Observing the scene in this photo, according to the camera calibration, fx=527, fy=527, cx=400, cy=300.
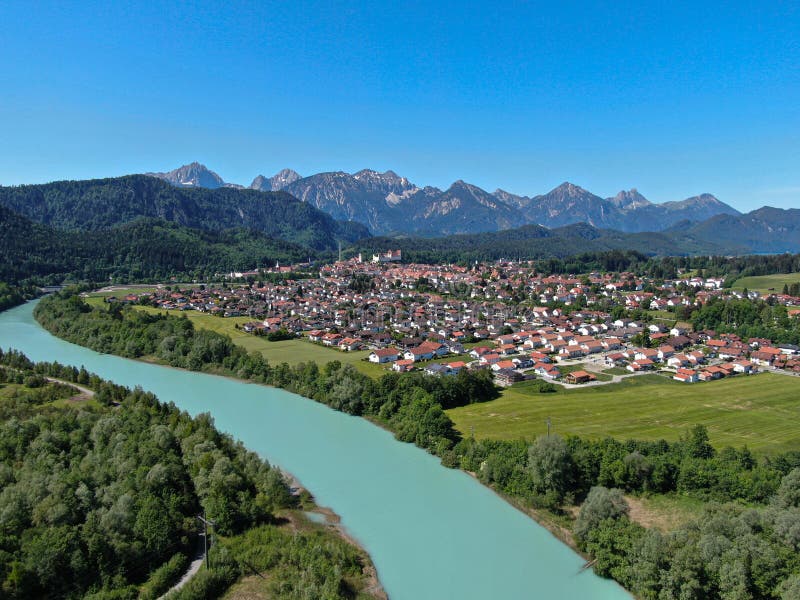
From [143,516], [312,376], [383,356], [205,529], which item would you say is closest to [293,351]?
[383,356]

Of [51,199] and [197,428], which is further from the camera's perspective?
[51,199]

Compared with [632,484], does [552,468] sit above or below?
above

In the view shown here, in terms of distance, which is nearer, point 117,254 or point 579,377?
point 579,377

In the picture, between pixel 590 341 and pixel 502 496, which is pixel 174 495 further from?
pixel 590 341

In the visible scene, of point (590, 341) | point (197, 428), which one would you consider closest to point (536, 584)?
point (197, 428)

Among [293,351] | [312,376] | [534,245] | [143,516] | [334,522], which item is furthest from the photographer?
[534,245]

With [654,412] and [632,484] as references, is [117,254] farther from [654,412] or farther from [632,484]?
[632,484]
